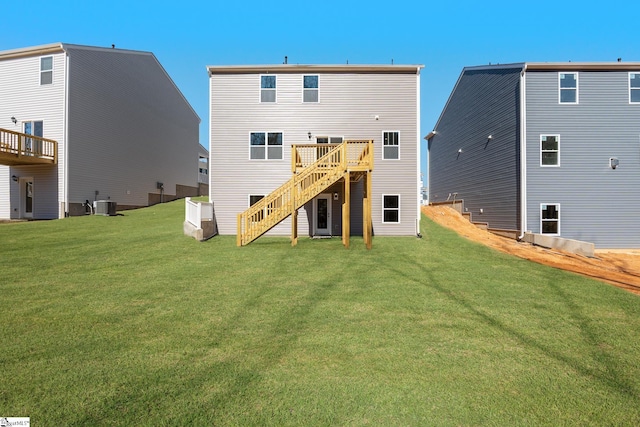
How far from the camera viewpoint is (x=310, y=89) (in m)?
14.6

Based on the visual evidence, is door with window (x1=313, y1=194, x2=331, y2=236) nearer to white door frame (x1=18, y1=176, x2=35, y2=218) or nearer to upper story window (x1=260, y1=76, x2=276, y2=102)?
upper story window (x1=260, y1=76, x2=276, y2=102)

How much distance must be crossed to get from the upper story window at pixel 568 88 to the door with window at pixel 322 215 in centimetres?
1230

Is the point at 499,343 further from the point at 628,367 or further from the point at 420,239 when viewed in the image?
the point at 420,239

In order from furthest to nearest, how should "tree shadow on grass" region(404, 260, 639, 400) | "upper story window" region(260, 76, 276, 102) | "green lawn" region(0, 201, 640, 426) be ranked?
"upper story window" region(260, 76, 276, 102)
"tree shadow on grass" region(404, 260, 639, 400)
"green lawn" region(0, 201, 640, 426)

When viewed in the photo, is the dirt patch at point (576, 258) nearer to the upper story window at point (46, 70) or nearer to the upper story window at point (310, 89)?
the upper story window at point (310, 89)

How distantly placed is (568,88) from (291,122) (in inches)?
529

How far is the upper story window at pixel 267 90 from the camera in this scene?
14.6m

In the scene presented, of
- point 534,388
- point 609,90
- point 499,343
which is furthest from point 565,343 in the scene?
point 609,90

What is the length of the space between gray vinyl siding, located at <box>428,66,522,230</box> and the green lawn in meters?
8.44

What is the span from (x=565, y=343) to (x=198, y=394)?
466cm

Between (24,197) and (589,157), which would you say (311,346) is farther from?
(24,197)

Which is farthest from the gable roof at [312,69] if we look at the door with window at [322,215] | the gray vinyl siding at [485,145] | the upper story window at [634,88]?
the upper story window at [634,88]

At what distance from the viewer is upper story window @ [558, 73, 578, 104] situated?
47.6 feet

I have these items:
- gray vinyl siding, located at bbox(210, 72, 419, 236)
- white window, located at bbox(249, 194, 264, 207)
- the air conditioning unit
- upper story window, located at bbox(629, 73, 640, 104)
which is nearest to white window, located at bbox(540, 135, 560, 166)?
upper story window, located at bbox(629, 73, 640, 104)
